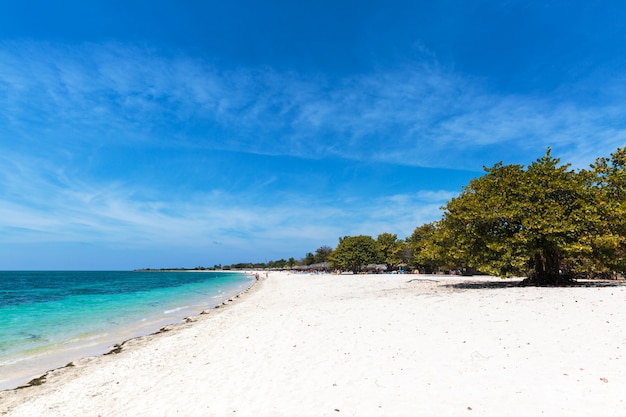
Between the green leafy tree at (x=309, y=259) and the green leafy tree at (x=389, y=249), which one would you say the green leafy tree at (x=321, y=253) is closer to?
the green leafy tree at (x=309, y=259)

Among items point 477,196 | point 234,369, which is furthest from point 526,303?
point 234,369

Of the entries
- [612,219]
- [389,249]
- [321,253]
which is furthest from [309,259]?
[612,219]

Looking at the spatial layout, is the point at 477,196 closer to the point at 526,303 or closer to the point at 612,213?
the point at 612,213

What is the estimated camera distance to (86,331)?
62.7ft

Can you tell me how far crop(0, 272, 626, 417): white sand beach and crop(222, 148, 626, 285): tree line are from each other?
252 inches

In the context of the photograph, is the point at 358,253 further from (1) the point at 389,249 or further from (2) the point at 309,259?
(2) the point at 309,259

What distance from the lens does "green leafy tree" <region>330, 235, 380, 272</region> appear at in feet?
264

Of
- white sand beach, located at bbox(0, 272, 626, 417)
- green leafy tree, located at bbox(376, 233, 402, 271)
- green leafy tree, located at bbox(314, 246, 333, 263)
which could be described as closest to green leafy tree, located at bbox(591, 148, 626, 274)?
white sand beach, located at bbox(0, 272, 626, 417)

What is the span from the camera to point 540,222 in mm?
18531

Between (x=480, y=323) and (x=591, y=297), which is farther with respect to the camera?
(x=591, y=297)

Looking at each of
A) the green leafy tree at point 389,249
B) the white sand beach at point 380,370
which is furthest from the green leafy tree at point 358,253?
the white sand beach at point 380,370

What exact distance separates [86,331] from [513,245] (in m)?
25.6

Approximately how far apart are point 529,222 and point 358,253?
62372 mm

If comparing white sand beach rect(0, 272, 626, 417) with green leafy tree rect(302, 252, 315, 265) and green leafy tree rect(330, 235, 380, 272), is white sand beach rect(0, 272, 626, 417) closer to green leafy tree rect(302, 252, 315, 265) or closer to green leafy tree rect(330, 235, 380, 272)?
green leafy tree rect(330, 235, 380, 272)
